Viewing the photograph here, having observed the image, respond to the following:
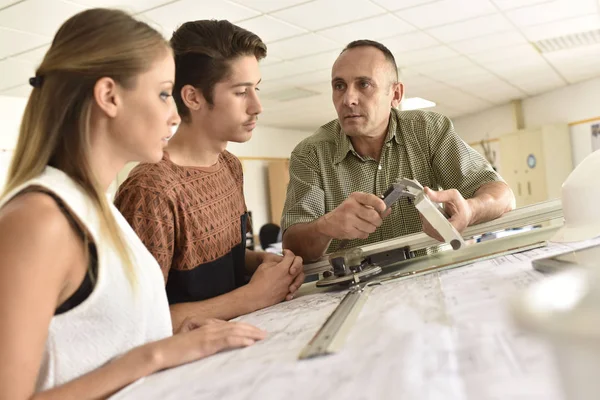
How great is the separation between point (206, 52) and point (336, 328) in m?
0.91

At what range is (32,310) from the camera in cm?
74

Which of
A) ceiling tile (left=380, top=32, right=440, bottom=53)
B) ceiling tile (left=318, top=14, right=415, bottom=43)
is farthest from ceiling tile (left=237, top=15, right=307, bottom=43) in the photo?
ceiling tile (left=380, top=32, right=440, bottom=53)

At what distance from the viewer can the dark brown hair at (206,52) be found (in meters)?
1.49

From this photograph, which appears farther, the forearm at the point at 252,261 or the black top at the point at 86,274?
the forearm at the point at 252,261

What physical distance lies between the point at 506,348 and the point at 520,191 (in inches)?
350

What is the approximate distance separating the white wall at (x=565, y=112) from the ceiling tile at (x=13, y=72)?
7.52m

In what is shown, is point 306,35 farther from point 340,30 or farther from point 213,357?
point 213,357

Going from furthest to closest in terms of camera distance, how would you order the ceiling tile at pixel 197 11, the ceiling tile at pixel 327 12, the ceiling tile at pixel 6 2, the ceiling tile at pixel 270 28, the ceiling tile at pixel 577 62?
the ceiling tile at pixel 577 62 → the ceiling tile at pixel 270 28 → the ceiling tile at pixel 327 12 → the ceiling tile at pixel 197 11 → the ceiling tile at pixel 6 2

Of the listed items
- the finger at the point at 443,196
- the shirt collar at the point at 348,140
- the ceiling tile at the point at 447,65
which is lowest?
the finger at the point at 443,196

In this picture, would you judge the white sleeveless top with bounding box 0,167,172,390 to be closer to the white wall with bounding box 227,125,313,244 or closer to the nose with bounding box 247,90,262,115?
the nose with bounding box 247,90,262,115

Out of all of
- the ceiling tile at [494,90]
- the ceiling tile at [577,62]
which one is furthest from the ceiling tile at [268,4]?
the ceiling tile at [494,90]

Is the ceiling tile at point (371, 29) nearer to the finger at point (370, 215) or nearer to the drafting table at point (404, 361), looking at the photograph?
the finger at point (370, 215)

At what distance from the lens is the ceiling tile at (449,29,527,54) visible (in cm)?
534

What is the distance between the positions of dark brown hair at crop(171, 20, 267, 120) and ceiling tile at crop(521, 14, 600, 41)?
450 cm
